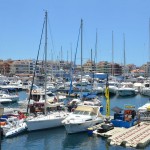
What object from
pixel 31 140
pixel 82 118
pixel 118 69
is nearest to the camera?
pixel 31 140

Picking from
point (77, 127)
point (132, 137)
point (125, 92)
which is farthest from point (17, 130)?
point (125, 92)

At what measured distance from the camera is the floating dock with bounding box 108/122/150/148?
81.8 feet

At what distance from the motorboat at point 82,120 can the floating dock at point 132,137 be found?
12.0ft

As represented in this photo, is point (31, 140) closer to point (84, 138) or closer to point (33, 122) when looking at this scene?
Result: point (33, 122)

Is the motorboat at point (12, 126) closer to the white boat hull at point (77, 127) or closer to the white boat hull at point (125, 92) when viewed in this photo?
the white boat hull at point (77, 127)

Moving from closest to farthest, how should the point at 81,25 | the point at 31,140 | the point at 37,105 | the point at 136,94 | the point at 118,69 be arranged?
the point at 31,140 < the point at 37,105 < the point at 81,25 < the point at 136,94 < the point at 118,69

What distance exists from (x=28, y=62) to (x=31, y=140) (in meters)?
162

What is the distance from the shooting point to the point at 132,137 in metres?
26.3

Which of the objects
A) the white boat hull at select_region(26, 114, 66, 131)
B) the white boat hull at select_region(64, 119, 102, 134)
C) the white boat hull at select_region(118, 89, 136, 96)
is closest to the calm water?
the white boat hull at select_region(64, 119, 102, 134)

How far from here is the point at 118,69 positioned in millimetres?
188125

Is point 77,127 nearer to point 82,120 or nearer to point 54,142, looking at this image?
point 82,120

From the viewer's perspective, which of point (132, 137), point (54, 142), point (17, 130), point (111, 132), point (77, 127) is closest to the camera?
point (132, 137)

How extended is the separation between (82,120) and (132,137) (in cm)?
568

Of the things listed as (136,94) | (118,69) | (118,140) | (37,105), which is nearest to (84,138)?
(118,140)
